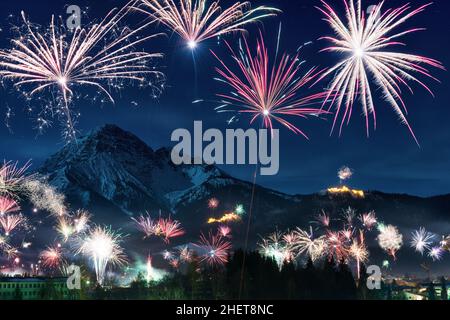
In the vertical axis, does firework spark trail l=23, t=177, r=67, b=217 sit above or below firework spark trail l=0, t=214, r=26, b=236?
above

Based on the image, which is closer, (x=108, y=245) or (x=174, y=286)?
(x=108, y=245)

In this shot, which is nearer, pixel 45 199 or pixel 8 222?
pixel 8 222

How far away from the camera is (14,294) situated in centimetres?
13238

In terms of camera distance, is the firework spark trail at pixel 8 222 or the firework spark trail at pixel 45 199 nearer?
the firework spark trail at pixel 8 222

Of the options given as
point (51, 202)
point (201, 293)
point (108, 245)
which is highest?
point (51, 202)

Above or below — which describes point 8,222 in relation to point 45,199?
below

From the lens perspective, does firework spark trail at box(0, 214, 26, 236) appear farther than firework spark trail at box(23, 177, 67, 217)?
No

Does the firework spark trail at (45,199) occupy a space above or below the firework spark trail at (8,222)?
above
